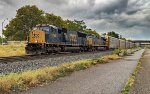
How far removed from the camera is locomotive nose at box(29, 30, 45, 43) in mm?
36969

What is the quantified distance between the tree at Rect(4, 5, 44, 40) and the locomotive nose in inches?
1912

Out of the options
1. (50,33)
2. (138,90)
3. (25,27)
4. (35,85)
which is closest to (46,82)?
(35,85)

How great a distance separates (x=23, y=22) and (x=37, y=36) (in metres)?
53.4

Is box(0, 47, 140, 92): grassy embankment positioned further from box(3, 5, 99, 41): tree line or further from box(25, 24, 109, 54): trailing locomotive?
box(3, 5, 99, 41): tree line

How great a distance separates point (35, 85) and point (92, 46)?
→ 49.9 metres

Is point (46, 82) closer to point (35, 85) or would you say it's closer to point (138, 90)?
point (35, 85)

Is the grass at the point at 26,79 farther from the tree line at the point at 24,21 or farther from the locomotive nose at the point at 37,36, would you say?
the tree line at the point at 24,21

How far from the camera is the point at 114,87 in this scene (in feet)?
42.2

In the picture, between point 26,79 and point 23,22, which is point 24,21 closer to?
point 23,22

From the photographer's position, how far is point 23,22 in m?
89.6

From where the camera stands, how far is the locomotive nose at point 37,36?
37.0m

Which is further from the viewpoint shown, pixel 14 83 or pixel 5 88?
pixel 14 83

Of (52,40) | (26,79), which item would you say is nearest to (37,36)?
(52,40)

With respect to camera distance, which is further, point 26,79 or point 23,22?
point 23,22
